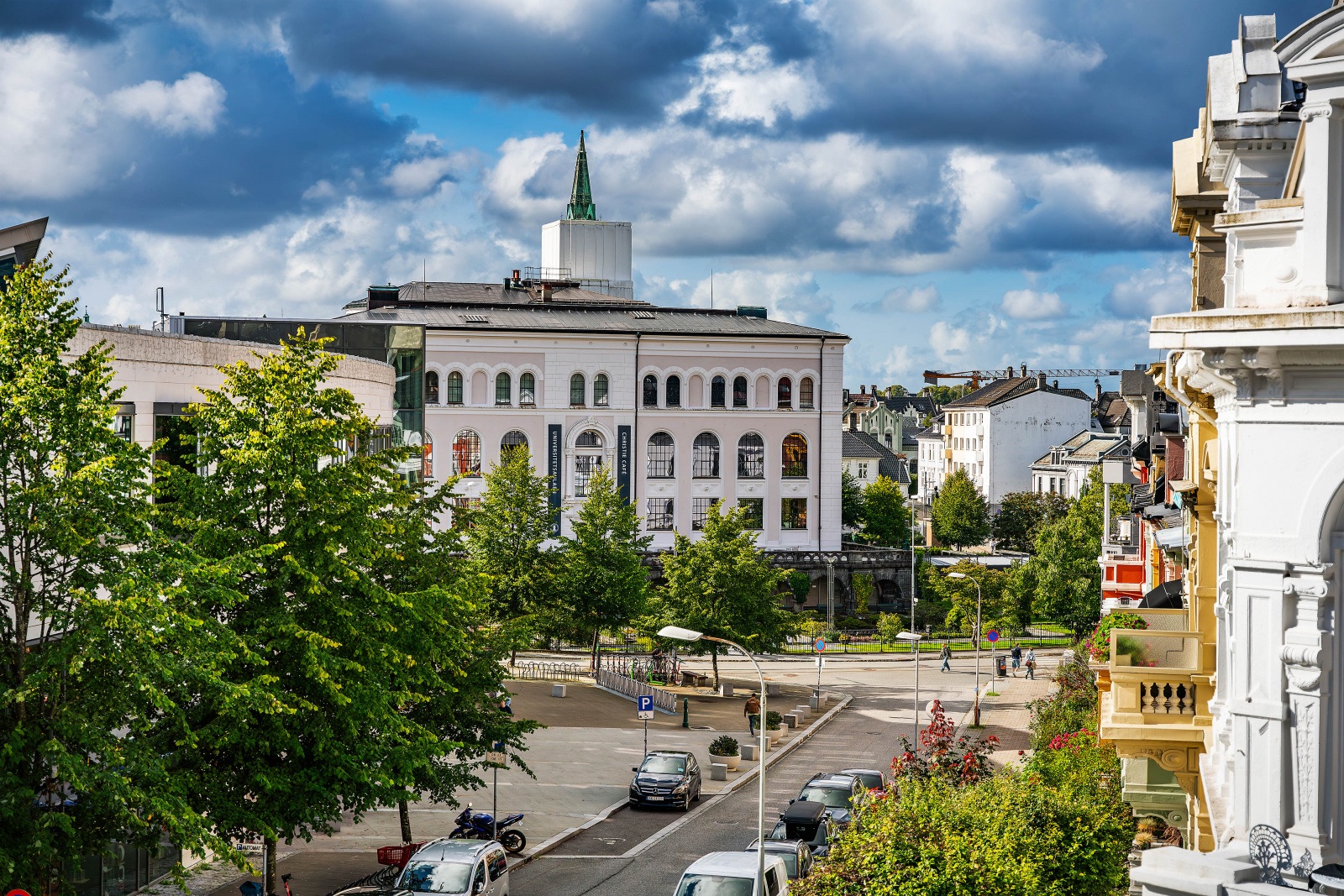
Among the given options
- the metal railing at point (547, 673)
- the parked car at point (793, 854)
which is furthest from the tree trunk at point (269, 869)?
the metal railing at point (547, 673)

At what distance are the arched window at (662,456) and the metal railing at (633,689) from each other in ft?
95.0

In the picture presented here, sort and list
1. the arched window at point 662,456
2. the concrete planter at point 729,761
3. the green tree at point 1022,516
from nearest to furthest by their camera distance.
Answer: the concrete planter at point 729,761
the arched window at point 662,456
the green tree at point 1022,516

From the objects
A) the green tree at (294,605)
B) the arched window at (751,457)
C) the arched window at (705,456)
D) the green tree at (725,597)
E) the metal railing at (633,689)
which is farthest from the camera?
the arched window at (751,457)

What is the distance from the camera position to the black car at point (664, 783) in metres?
39.2

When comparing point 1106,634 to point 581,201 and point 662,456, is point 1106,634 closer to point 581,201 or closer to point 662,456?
point 662,456

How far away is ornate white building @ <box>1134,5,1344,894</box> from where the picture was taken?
11922 mm

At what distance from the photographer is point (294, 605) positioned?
982 inches

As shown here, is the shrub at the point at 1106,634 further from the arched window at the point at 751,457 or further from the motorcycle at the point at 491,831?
the arched window at the point at 751,457

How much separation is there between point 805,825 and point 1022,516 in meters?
88.5

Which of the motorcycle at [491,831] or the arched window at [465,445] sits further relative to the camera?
the arched window at [465,445]

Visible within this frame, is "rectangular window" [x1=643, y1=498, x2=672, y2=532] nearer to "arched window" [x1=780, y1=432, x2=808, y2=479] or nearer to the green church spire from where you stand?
"arched window" [x1=780, y1=432, x2=808, y2=479]

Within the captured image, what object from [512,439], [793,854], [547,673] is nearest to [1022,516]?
[512,439]

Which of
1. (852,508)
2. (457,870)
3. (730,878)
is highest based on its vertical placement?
(852,508)

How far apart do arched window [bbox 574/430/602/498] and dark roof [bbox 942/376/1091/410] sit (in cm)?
6025
